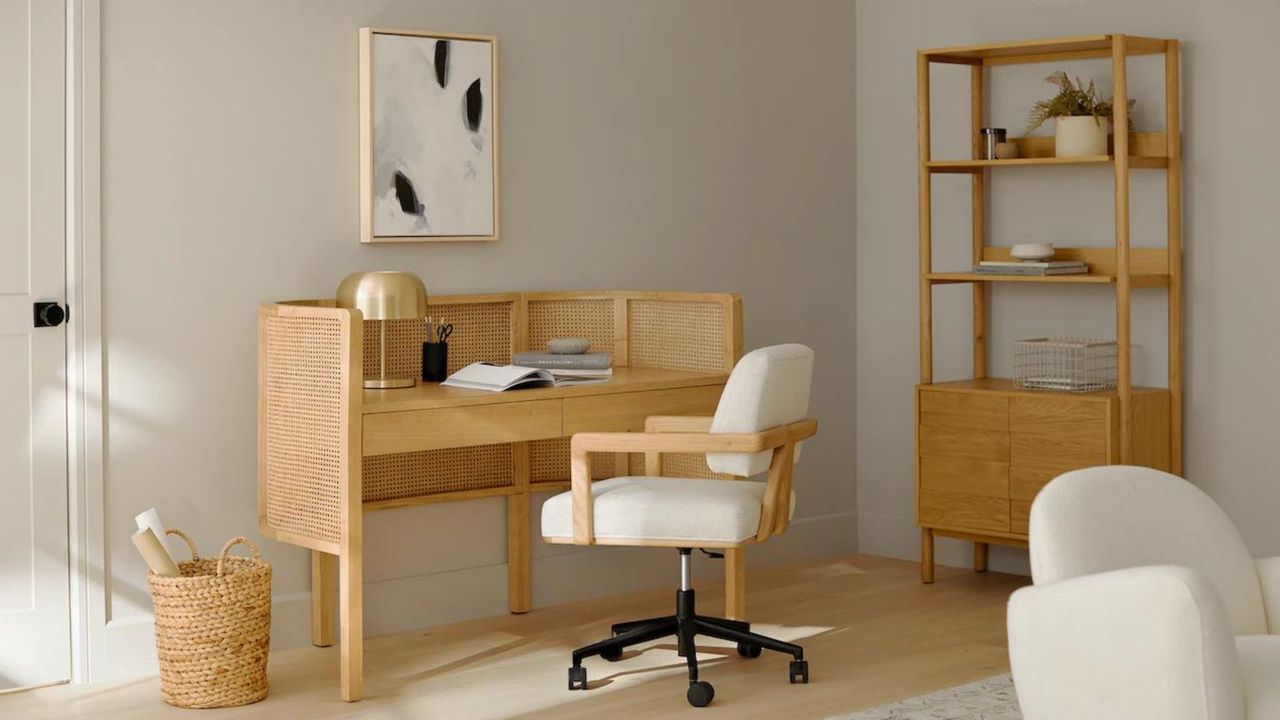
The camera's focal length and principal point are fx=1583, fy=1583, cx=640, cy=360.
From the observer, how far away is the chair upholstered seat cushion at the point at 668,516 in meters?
3.85

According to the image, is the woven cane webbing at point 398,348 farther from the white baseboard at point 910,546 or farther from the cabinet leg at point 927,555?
the white baseboard at point 910,546

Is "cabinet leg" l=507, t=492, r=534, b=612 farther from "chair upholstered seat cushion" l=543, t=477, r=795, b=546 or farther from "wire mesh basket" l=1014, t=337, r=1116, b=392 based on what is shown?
"wire mesh basket" l=1014, t=337, r=1116, b=392

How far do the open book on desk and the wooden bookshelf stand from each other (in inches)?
53.2

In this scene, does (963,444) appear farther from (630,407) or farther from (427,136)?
(427,136)

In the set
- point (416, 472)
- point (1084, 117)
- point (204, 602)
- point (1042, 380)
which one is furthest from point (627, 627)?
point (1084, 117)

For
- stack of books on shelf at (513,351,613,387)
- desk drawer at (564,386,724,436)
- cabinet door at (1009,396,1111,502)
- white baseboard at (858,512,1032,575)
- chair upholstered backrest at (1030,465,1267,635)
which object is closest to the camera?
chair upholstered backrest at (1030,465,1267,635)

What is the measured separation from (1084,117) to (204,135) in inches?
104

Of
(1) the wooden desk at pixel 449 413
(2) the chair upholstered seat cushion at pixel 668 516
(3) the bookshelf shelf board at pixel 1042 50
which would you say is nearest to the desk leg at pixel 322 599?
(1) the wooden desk at pixel 449 413

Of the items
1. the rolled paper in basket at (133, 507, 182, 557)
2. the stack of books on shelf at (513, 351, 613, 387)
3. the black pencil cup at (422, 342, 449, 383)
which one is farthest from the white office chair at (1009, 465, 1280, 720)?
the rolled paper in basket at (133, 507, 182, 557)

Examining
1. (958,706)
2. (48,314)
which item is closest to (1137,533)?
(958,706)

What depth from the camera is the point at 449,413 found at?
405 cm

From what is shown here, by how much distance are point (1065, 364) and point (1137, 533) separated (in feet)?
7.55

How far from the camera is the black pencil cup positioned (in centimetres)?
450

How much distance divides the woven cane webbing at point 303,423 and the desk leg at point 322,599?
29 cm
